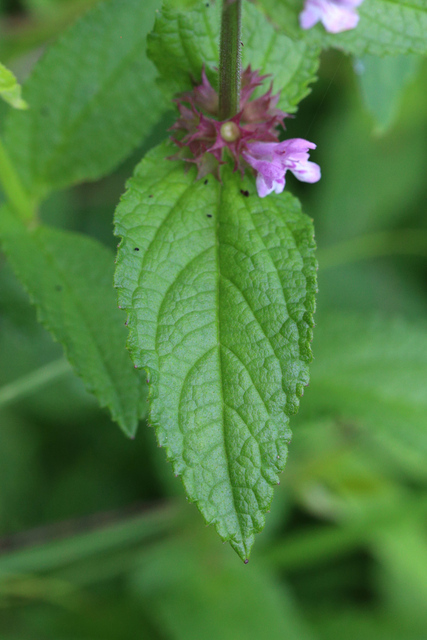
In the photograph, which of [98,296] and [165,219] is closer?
[165,219]

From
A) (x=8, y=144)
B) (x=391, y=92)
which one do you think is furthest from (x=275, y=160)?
(x=391, y=92)

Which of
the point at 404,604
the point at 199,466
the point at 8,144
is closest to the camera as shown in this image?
the point at 199,466

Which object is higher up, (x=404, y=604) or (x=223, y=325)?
(x=223, y=325)

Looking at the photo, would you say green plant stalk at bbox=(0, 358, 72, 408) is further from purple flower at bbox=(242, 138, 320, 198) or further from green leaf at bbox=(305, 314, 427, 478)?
purple flower at bbox=(242, 138, 320, 198)

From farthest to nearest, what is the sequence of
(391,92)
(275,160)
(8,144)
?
(391,92), (8,144), (275,160)

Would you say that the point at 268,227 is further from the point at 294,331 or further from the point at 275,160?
the point at 294,331

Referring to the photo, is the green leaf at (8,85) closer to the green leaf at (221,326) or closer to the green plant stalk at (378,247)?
the green leaf at (221,326)

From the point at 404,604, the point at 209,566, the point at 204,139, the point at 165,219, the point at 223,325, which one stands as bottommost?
the point at 404,604
